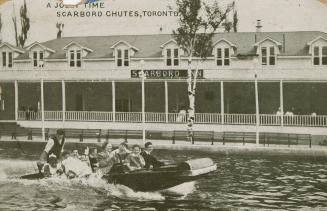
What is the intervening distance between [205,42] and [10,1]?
842 centimetres

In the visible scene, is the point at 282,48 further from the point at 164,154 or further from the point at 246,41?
the point at 164,154

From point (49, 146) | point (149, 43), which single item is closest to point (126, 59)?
point (149, 43)

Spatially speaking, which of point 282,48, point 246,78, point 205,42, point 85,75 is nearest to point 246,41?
point 282,48

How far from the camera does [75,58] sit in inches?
1022

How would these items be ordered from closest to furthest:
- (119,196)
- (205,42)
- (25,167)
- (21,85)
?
(119,196)
(25,167)
(205,42)
(21,85)

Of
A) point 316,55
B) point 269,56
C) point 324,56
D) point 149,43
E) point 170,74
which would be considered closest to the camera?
point 324,56

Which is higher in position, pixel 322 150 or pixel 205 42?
pixel 205 42

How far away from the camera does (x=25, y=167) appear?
55.3 ft

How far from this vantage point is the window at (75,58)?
26.0 metres

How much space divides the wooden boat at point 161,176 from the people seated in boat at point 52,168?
1.99 m

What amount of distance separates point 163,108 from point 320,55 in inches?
313

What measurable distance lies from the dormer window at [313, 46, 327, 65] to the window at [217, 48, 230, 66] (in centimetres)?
414

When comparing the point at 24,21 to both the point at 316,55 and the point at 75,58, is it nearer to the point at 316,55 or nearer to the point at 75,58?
the point at 75,58

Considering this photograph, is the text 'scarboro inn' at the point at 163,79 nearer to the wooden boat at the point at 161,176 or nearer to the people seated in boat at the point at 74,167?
the people seated in boat at the point at 74,167
